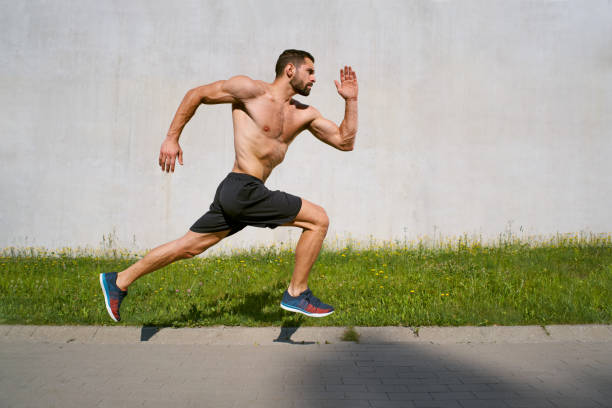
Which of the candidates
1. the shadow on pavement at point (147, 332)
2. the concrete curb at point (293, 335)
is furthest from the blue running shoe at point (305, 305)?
the shadow on pavement at point (147, 332)

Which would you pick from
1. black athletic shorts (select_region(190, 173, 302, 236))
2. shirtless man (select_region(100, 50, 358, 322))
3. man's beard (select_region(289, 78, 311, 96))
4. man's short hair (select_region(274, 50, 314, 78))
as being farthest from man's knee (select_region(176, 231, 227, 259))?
man's short hair (select_region(274, 50, 314, 78))

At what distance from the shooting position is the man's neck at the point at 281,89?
137 inches

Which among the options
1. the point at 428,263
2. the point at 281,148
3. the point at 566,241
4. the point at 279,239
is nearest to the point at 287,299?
the point at 281,148

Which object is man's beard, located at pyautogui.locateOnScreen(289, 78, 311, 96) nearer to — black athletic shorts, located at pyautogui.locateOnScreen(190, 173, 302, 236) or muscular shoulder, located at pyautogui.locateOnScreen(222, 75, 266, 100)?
muscular shoulder, located at pyautogui.locateOnScreen(222, 75, 266, 100)

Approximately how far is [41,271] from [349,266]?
4324 millimetres

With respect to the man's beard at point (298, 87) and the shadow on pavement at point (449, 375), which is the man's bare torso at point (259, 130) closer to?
the man's beard at point (298, 87)

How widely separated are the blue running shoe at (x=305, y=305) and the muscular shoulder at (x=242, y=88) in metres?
1.51

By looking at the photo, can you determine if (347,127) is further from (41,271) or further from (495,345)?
(41,271)

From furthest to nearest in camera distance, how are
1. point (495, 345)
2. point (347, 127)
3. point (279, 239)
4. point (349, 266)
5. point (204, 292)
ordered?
1. point (279, 239)
2. point (349, 266)
3. point (204, 292)
4. point (495, 345)
5. point (347, 127)

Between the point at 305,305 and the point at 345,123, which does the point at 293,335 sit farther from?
the point at 345,123

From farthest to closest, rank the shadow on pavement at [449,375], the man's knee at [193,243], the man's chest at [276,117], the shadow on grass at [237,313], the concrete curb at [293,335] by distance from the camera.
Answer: the shadow on grass at [237,313]
the concrete curb at [293,335]
the man's knee at [193,243]
the man's chest at [276,117]
the shadow on pavement at [449,375]

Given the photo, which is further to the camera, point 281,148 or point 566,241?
point 566,241

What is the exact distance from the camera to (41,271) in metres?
6.48

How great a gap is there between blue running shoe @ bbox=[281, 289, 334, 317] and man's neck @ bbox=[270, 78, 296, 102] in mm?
1490
